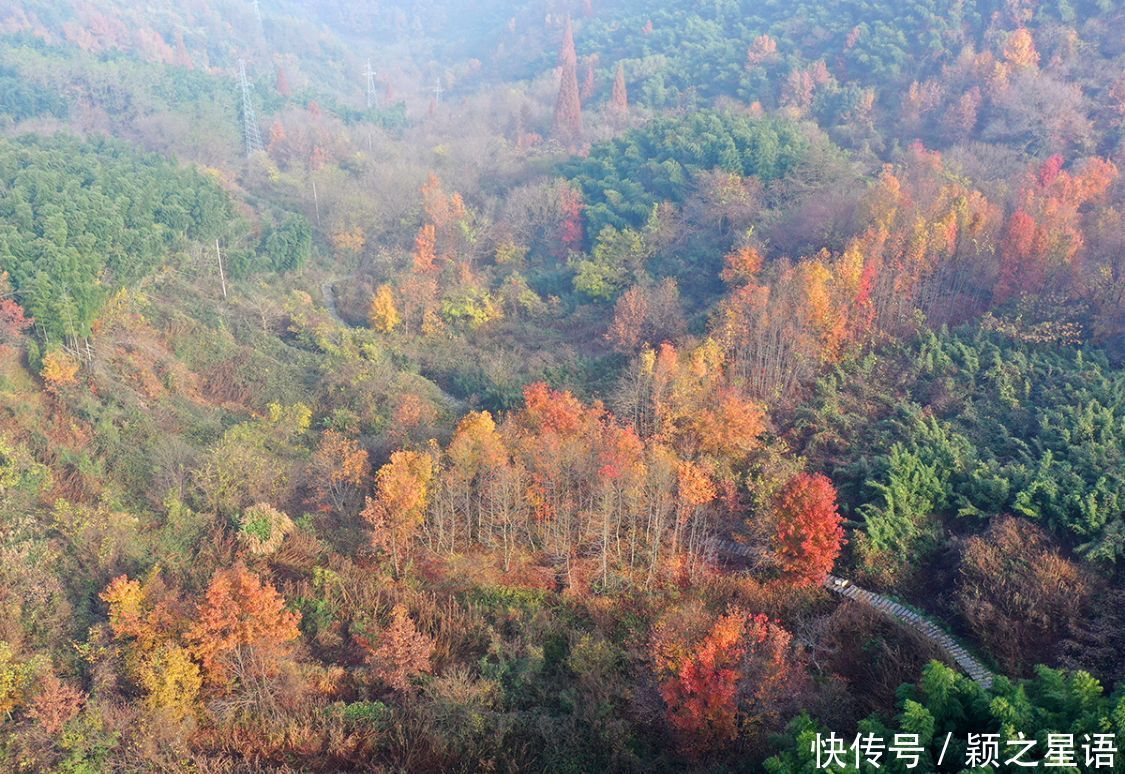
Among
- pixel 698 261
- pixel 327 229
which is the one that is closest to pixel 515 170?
pixel 327 229

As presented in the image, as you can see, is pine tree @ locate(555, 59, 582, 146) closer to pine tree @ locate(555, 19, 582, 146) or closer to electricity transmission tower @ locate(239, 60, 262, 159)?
pine tree @ locate(555, 19, 582, 146)

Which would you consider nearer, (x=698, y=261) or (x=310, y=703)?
(x=310, y=703)

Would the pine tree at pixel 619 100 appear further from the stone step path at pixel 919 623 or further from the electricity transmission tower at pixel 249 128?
the stone step path at pixel 919 623

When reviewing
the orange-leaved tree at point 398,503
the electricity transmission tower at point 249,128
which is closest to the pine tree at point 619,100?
the electricity transmission tower at point 249,128

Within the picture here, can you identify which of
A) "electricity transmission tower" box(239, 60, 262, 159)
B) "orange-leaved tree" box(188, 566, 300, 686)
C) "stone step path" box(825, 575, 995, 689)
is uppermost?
"electricity transmission tower" box(239, 60, 262, 159)

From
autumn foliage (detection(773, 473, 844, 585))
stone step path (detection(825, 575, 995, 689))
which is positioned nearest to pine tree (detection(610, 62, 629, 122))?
autumn foliage (detection(773, 473, 844, 585))

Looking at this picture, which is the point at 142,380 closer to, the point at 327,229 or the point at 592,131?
the point at 327,229

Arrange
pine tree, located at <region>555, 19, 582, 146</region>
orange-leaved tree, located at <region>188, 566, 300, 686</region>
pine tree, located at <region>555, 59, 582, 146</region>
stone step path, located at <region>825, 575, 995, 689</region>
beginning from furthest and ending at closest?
1. pine tree, located at <region>555, 59, 582, 146</region>
2. pine tree, located at <region>555, 19, 582, 146</region>
3. stone step path, located at <region>825, 575, 995, 689</region>
4. orange-leaved tree, located at <region>188, 566, 300, 686</region>

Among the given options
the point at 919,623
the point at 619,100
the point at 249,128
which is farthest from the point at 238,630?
the point at 619,100
